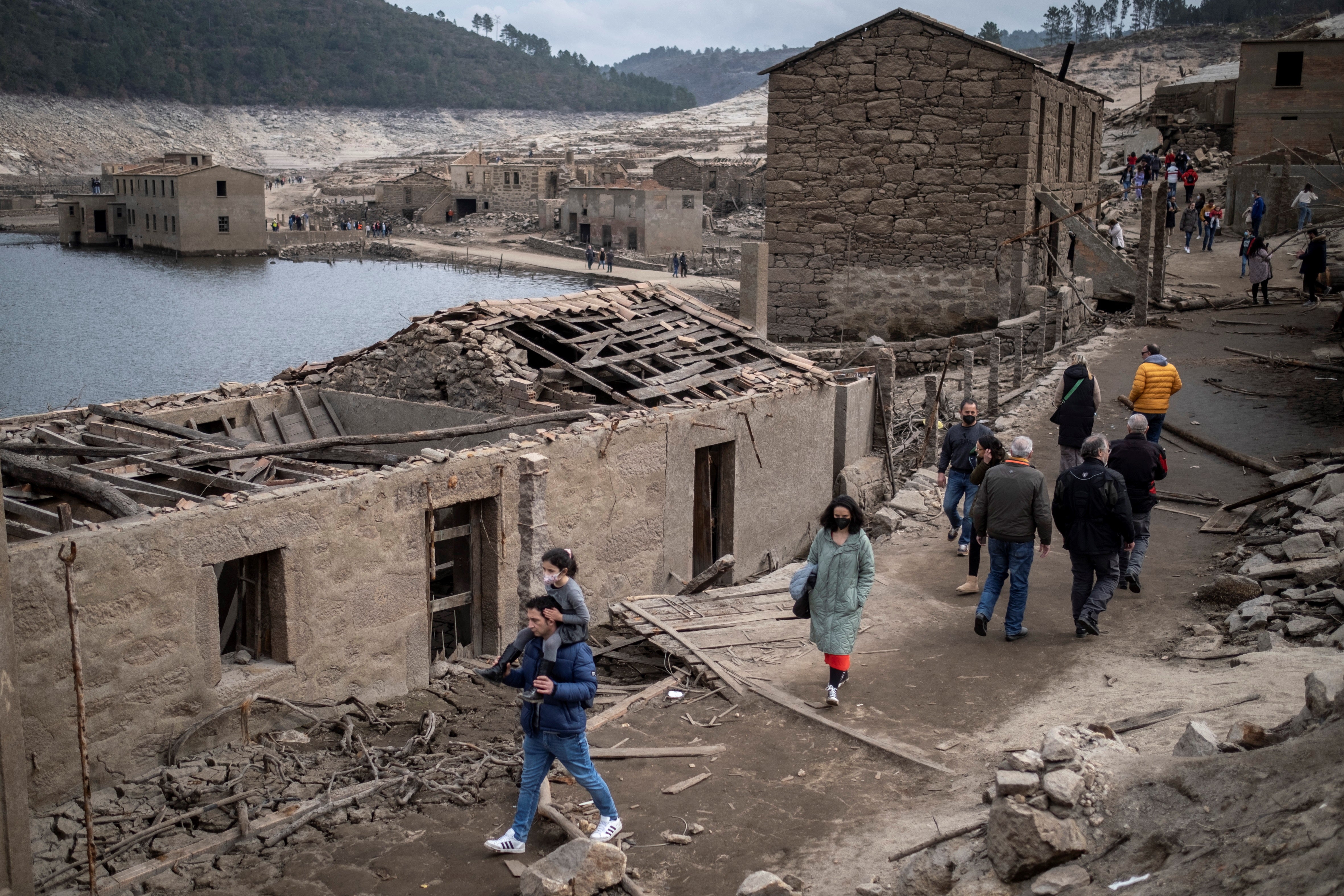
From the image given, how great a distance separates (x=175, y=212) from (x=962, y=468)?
195 feet

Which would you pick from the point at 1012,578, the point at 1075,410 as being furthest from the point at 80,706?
the point at 1075,410

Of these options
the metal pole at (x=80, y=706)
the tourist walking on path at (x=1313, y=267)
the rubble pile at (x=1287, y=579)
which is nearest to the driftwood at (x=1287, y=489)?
the rubble pile at (x=1287, y=579)

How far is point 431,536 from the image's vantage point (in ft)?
33.2

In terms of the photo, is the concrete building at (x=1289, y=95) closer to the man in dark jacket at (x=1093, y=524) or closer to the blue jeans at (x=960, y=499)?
the blue jeans at (x=960, y=499)

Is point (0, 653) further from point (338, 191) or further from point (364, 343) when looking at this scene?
point (338, 191)

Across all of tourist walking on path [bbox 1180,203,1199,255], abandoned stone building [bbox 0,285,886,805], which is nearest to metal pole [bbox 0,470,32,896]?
abandoned stone building [bbox 0,285,886,805]

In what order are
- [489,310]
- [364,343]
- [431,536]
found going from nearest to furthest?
[431,536], [489,310], [364,343]

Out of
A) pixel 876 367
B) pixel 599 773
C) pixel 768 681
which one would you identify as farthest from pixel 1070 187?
pixel 599 773

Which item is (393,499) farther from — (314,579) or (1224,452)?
(1224,452)

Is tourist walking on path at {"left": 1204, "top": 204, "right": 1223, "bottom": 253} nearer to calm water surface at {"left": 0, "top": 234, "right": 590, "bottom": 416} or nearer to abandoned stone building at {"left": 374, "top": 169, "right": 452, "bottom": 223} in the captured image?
calm water surface at {"left": 0, "top": 234, "right": 590, "bottom": 416}

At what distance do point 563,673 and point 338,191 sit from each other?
10115 centimetres

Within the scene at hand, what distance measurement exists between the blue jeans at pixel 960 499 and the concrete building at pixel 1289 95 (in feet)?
102

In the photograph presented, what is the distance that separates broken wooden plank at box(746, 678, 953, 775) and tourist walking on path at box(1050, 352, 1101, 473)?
4.53 m

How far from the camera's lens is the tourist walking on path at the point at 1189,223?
105ft
